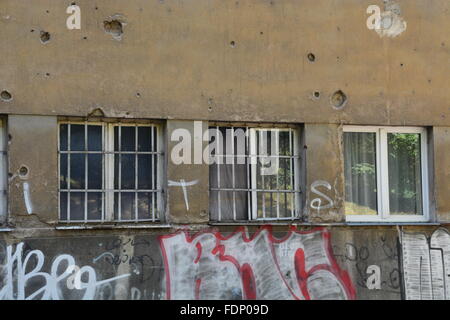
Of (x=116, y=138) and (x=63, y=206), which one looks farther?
→ (x=116, y=138)

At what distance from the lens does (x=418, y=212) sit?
28.7ft

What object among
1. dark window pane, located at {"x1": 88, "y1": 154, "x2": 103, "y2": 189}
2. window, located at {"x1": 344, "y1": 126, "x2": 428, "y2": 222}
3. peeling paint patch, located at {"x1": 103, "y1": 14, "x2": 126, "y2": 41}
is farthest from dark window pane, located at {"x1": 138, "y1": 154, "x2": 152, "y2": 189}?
window, located at {"x1": 344, "y1": 126, "x2": 428, "y2": 222}

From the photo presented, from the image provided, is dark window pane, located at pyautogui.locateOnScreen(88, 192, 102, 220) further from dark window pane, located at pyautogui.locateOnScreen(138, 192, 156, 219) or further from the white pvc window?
the white pvc window

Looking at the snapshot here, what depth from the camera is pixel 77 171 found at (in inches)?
305

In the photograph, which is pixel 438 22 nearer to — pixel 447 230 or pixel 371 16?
pixel 371 16

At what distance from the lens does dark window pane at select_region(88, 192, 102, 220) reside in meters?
7.76

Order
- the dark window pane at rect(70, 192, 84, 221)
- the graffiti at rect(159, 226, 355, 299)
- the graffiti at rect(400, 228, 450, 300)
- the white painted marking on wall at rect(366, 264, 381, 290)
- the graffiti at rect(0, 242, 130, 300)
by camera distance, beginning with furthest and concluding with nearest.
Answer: the graffiti at rect(400, 228, 450, 300) < the white painted marking on wall at rect(366, 264, 381, 290) < the graffiti at rect(159, 226, 355, 299) < the dark window pane at rect(70, 192, 84, 221) < the graffiti at rect(0, 242, 130, 300)

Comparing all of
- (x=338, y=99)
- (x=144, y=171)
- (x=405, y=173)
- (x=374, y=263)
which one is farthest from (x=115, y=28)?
(x=374, y=263)

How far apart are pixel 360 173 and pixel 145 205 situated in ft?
8.66

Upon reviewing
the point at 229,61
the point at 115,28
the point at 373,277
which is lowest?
the point at 373,277

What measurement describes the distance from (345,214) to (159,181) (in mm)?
2247

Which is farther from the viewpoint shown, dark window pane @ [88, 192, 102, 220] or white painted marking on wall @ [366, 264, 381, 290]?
white painted marking on wall @ [366, 264, 381, 290]

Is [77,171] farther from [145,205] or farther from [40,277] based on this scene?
[40,277]
